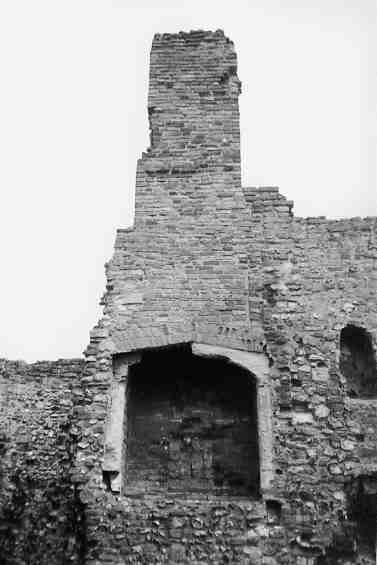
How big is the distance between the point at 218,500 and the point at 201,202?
10.8ft

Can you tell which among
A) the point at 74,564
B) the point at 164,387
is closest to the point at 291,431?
the point at 164,387

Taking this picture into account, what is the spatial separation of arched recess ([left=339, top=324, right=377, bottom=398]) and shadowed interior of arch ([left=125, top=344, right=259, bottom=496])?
1.21 m

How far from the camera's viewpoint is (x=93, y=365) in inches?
226

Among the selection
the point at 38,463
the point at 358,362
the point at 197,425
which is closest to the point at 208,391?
the point at 197,425

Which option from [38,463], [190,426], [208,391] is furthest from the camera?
[38,463]

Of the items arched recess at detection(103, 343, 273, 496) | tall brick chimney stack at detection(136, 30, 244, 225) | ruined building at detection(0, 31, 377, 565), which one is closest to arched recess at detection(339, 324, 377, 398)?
ruined building at detection(0, 31, 377, 565)

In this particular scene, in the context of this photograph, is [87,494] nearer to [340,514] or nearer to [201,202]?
[340,514]

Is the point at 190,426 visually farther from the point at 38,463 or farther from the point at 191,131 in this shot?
the point at 191,131

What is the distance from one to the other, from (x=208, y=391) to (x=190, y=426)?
42 cm

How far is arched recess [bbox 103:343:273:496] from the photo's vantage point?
5.49m

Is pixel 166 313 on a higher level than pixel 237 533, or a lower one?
higher

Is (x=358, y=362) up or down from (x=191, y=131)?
down

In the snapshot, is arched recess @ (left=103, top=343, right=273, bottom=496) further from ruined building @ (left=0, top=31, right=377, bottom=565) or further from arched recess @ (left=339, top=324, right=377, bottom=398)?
arched recess @ (left=339, top=324, right=377, bottom=398)

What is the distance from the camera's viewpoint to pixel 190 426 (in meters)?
5.88
